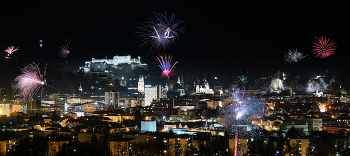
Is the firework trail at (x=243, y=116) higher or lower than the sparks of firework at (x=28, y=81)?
lower

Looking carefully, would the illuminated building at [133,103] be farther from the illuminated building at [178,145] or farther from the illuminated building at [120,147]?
the illuminated building at [120,147]

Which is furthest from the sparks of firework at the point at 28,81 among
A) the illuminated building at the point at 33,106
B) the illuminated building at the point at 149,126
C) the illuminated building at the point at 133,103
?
the illuminated building at the point at 149,126

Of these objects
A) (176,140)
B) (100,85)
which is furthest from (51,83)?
(176,140)

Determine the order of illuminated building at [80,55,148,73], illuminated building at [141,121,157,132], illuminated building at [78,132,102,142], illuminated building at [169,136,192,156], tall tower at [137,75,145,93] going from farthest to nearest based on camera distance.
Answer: illuminated building at [80,55,148,73] → tall tower at [137,75,145,93] → illuminated building at [141,121,157,132] → illuminated building at [78,132,102,142] → illuminated building at [169,136,192,156]

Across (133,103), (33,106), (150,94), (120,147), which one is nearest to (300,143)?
(120,147)

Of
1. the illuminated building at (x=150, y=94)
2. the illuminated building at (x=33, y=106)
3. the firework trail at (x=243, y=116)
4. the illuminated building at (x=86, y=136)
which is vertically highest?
the illuminated building at (x=150, y=94)

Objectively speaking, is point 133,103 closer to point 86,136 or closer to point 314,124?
point 314,124

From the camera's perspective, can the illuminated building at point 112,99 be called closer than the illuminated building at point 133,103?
No

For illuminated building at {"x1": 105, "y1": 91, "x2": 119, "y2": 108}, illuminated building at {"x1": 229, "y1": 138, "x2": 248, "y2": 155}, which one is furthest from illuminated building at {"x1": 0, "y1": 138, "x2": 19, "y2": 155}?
illuminated building at {"x1": 105, "y1": 91, "x2": 119, "y2": 108}

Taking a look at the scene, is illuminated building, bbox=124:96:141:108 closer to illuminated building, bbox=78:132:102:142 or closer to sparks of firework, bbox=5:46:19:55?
sparks of firework, bbox=5:46:19:55

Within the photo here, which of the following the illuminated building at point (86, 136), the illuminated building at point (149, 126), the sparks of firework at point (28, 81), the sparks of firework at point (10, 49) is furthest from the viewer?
the sparks of firework at point (10, 49)

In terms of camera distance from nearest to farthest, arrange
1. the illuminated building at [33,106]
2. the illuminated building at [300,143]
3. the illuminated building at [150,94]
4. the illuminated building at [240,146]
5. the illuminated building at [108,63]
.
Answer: the illuminated building at [240,146] → the illuminated building at [300,143] → the illuminated building at [33,106] → the illuminated building at [150,94] → the illuminated building at [108,63]
